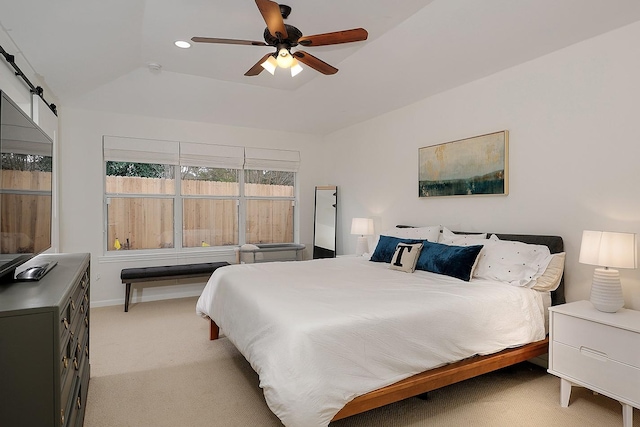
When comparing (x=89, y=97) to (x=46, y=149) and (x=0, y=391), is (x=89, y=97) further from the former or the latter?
(x=0, y=391)

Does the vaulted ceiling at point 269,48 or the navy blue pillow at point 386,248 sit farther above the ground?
the vaulted ceiling at point 269,48

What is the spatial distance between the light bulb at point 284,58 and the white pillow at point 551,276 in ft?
7.82

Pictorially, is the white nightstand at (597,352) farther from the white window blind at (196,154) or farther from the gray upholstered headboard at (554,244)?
the white window blind at (196,154)

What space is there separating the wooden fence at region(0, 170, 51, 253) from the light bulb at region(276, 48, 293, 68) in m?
1.62

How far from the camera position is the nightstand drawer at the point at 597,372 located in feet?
6.62

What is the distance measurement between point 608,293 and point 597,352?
37 centimetres

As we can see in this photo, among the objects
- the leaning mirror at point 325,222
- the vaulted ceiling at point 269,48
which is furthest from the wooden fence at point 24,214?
the leaning mirror at point 325,222

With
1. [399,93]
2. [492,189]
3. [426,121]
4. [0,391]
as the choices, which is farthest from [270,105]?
[0,391]

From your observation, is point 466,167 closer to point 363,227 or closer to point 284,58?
point 363,227

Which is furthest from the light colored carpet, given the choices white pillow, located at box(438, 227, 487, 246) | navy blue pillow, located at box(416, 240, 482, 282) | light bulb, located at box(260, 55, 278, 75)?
light bulb, located at box(260, 55, 278, 75)

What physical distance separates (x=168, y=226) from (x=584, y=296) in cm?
487

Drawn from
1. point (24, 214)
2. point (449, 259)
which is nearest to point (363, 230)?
point (449, 259)

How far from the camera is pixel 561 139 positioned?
2873 mm

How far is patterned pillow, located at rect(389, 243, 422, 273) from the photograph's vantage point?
3.25 meters
